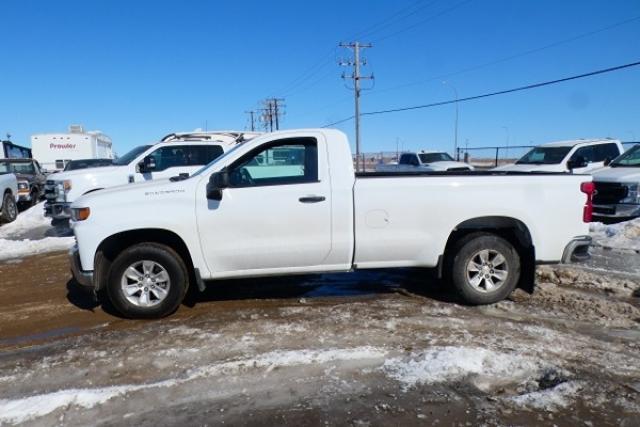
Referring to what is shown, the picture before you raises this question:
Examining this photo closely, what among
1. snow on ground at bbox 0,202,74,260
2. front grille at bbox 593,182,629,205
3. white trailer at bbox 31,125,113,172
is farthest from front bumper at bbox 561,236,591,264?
white trailer at bbox 31,125,113,172

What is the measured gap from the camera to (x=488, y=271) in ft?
17.3

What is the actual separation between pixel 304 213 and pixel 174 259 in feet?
4.72

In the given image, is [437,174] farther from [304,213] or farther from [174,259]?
[174,259]

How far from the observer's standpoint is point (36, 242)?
9.78m

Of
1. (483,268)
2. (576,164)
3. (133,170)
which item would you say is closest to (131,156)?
(133,170)

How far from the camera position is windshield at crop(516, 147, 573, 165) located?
13297 millimetres

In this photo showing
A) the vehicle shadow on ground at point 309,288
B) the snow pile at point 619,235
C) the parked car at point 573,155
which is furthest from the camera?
the parked car at point 573,155

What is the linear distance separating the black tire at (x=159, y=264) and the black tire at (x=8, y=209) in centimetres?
1067

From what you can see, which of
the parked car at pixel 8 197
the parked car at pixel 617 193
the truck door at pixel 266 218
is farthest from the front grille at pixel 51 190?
the parked car at pixel 617 193

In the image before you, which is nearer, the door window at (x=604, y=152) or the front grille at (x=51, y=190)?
the front grille at (x=51, y=190)

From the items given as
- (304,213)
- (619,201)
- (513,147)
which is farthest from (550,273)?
(513,147)

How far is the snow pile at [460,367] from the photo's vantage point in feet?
11.8

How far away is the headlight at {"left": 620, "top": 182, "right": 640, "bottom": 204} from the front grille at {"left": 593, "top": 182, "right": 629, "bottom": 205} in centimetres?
5

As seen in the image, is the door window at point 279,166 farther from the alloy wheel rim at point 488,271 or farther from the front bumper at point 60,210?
the front bumper at point 60,210
